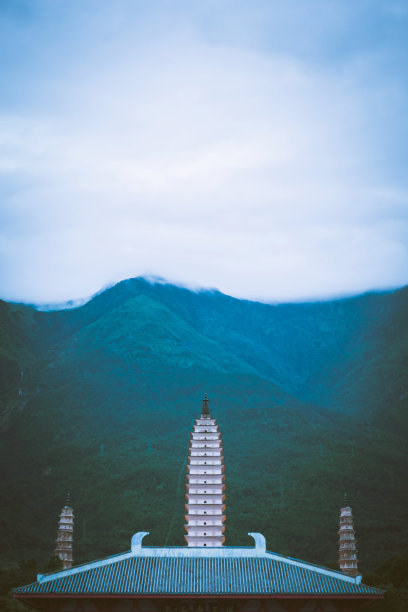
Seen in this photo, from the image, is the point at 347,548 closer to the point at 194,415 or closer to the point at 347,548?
the point at 347,548

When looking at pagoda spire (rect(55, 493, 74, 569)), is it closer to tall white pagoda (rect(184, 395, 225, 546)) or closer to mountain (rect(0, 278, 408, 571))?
tall white pagoda (rect(184, 395, 225, 546))

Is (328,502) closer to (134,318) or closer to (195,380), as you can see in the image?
(195,380)

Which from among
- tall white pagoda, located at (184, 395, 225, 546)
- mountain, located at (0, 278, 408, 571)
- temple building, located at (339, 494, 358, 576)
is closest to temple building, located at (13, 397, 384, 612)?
tall white pagoda, located at (184, 395, 225, 546)

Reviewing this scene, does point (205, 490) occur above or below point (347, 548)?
above

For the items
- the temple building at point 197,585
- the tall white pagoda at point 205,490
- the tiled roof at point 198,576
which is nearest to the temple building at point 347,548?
the tall white pagoda at point 205,490

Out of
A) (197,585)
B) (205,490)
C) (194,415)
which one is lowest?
(197,585)

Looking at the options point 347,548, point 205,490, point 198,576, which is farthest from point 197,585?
point 347,548

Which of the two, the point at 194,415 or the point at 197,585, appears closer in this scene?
the point at 197,585
